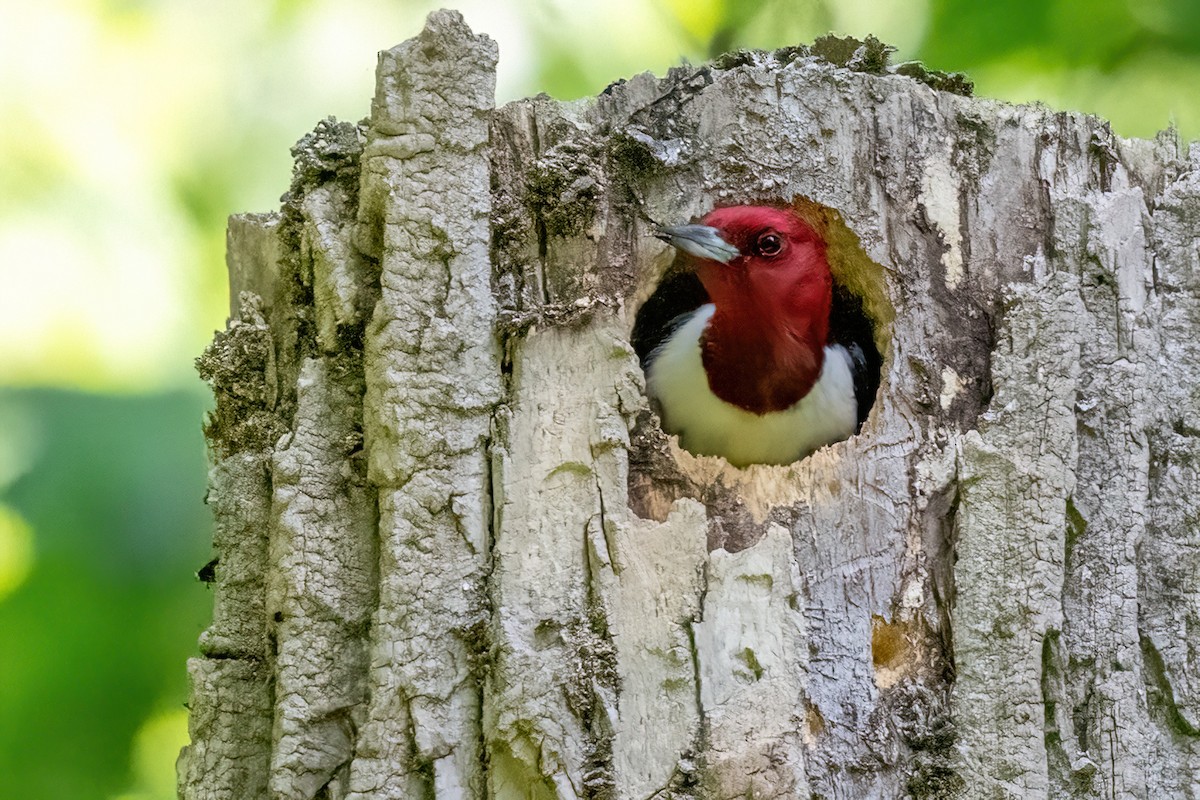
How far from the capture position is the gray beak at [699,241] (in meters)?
2.26

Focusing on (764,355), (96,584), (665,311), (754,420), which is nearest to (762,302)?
(764,355)

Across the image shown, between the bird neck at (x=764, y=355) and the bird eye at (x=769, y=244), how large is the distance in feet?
1.00

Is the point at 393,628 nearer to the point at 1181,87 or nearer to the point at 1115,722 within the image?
the point at 1115,722

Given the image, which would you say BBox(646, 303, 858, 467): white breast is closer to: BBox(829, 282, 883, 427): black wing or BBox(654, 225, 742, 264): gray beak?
BBox(829, 282, 883, 427): black wing

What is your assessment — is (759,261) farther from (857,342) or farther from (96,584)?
(96,584)

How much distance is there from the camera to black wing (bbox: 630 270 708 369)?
128 inches

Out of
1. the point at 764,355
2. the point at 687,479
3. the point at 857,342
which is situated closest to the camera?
the point at 687,479

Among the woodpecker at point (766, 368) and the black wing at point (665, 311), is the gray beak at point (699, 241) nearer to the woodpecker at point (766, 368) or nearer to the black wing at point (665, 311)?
the woodpecker at point (766, 368)

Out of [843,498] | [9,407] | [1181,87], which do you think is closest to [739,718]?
[843,498]

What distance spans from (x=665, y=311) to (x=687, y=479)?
1271 millimetres

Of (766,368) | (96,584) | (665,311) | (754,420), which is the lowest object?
(96,584)

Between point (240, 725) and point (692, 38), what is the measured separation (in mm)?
1989

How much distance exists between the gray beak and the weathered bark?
0.06 metres

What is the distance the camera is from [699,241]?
2326 mm
